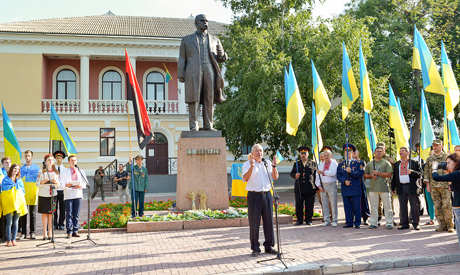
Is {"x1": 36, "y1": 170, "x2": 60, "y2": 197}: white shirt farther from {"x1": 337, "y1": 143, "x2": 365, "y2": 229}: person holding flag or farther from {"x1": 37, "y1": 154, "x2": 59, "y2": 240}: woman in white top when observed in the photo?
{"x1": 337, "y1": 143, "x2": 365, "y2": 229}: person holding flag

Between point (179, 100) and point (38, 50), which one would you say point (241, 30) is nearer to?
point (179, 100)

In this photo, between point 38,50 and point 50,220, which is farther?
point 38,50

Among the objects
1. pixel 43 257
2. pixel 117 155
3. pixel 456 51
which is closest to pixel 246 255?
pixel 43 257

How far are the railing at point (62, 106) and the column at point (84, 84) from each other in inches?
20.1

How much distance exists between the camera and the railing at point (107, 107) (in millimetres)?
27250

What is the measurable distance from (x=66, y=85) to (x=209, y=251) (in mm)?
25061

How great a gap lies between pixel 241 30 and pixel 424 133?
1207 cm

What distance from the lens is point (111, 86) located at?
28891 mm

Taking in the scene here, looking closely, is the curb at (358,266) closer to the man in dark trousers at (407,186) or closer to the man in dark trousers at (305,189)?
the man in dark trousers at (407,186)

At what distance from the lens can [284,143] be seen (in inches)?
826

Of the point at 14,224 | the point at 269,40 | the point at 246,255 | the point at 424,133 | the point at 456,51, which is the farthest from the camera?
the point at 456,51

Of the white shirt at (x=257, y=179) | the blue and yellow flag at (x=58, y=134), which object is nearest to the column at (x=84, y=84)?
the blue and yellow flag at (x=58, y=134)

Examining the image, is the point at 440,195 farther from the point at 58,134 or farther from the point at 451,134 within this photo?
the point at 58,134

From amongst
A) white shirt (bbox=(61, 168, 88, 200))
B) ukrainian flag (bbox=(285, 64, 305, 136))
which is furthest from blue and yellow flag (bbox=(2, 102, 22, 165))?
ukrainian flag (bbox=(285, 64, 305, 136))
